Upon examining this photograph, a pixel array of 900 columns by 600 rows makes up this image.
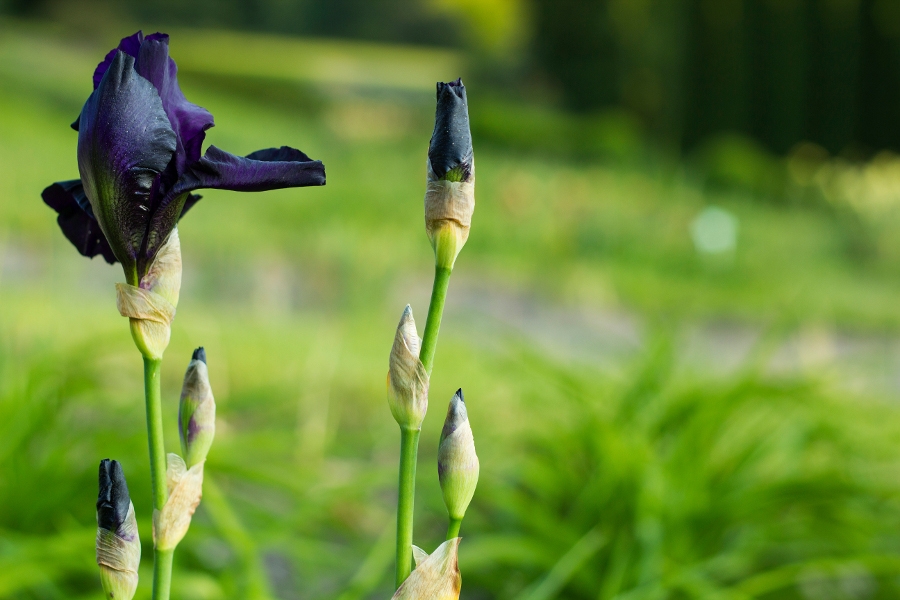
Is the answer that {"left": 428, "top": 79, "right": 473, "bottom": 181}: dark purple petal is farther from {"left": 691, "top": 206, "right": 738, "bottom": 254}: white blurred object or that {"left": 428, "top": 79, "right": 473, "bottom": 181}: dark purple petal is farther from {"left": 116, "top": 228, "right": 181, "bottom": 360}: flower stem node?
{"left": 691, "top": 206, "right": 738, "bottom": 254}: white blurred object

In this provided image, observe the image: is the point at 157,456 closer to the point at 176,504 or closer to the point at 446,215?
the point at 176,504

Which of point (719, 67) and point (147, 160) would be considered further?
point (719, 67)

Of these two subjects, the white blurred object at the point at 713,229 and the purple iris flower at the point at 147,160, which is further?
the white blurred object at the point at 713,229

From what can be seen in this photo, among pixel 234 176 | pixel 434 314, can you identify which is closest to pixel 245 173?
pixel 234 176

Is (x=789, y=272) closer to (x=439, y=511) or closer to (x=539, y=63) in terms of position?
(x=439, y=511)

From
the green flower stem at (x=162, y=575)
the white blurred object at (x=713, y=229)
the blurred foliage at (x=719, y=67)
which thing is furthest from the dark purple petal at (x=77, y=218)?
the blurred foliage at (x=719, y=67)

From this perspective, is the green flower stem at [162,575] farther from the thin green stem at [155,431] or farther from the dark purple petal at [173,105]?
the dark purple petal at [173,105]

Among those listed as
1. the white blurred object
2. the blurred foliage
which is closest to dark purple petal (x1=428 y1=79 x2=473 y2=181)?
the white blurred object
